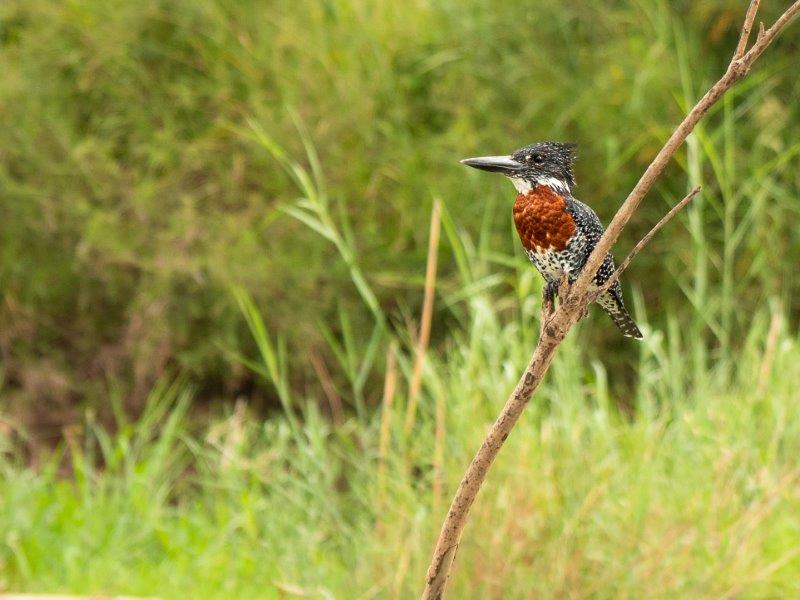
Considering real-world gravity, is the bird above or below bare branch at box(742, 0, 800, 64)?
below

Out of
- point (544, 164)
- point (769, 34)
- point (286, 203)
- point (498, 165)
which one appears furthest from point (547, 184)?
point (286, 203)

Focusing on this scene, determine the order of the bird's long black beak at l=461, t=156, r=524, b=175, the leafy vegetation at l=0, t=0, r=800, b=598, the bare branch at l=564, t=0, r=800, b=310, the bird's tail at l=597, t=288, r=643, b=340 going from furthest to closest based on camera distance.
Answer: the leafy vegetation at l=0, t=0, r=800, b=598 < the bird's tail at l=597, t=288, r=643, b=340 < the bird's long black beak at l=461, t=156, r=524, b=175 < the bare branch at l=564, t=0, r=800, b=310

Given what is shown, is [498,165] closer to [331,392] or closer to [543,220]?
[543,220]

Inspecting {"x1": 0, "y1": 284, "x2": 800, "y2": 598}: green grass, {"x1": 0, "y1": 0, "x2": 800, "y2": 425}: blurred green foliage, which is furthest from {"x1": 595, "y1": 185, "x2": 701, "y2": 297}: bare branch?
{"x1": 0, "y1": 0, "x2": 800, "y2": 425}: blurred green foliage

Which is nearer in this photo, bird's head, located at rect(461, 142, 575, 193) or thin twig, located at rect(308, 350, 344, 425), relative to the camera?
bird's head, located at rect(461, 142, 575, 193)

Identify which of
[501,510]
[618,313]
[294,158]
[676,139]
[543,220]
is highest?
[676,139]

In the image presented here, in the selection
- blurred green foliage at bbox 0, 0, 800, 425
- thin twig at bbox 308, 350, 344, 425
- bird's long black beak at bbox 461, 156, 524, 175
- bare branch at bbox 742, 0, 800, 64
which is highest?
bare branch at bbox 742, 0, 800, 64

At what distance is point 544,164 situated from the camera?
130cm

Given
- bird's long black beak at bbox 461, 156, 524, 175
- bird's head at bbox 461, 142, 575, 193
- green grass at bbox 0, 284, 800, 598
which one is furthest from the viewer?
green grass at bbox 0, 284, 800, 598

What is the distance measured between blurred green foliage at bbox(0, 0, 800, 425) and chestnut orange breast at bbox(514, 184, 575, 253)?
10.9 feet

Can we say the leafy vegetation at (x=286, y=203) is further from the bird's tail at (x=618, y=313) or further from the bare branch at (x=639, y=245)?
the bare branch at (x=639, y=245)

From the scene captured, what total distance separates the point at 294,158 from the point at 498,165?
12.8 feet

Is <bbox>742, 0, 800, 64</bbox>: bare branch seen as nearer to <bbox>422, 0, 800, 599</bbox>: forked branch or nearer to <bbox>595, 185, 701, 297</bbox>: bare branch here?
<bbox>422, 0, 800, 599</bbox>: forked branch

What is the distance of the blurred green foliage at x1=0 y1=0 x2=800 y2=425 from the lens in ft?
16.0
